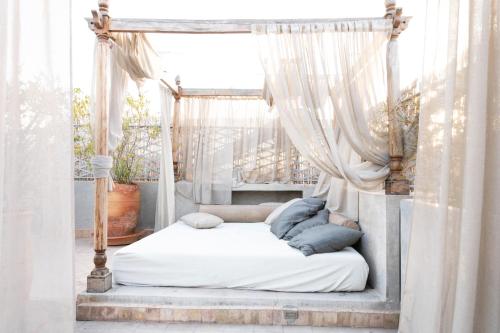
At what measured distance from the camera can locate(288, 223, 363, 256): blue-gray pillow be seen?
2844 millimetres

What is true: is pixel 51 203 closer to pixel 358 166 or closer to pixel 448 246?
pixel 448 246

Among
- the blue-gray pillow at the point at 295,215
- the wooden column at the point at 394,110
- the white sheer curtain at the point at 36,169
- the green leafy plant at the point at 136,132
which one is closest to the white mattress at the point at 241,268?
the blue-gray pillow at the point at 295,215

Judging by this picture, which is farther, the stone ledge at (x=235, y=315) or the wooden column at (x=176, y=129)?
the wooden column at (x=176, y=129)

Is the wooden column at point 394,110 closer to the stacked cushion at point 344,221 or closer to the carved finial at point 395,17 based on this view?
the carved finial at point 395,17

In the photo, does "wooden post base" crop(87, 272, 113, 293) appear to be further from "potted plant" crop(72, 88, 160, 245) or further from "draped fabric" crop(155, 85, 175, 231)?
"potted plant" crop(72, 88, 160, 245)

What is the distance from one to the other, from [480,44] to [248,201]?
4158mm

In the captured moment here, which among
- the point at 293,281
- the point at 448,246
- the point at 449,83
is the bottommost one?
the point at 293,281

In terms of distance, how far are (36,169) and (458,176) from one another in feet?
5.76

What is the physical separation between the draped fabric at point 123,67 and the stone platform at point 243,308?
1.30m

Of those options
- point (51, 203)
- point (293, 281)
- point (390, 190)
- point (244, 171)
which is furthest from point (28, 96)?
point (244, 171)

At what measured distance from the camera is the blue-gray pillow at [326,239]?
9.33 feet

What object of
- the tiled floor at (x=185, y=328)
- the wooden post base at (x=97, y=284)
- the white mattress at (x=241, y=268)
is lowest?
the tiled floor at (x=185, y=328)

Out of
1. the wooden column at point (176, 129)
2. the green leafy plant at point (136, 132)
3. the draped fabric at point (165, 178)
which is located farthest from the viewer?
the green leafy plant at point (136, 132)

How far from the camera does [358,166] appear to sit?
3105 mm
